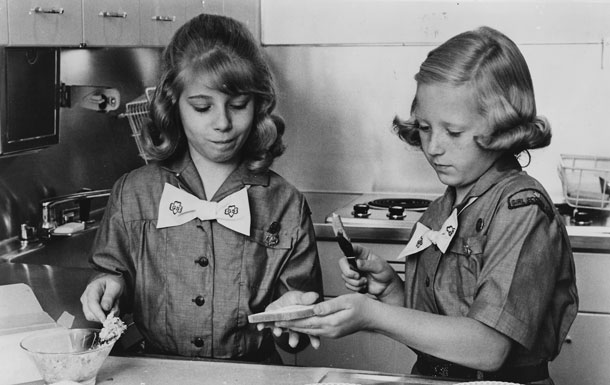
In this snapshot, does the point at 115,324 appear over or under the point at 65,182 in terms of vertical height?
under

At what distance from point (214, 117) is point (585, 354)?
157cm

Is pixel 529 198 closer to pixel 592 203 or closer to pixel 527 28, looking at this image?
pixel 592 203

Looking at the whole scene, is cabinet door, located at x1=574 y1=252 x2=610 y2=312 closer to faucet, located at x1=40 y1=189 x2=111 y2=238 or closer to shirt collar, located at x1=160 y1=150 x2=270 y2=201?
shirt collar, located at x1=160 y1=150 x2=270 y2=201

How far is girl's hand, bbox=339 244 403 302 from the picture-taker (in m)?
1.64

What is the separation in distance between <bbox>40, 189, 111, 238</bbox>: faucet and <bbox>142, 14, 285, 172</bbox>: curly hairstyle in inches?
31.5

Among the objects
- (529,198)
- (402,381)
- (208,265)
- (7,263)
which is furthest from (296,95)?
(402,381)

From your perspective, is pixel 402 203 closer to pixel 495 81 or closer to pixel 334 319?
pixel 495 81

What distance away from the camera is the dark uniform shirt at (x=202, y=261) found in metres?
1.64

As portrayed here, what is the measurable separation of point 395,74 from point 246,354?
1816mm

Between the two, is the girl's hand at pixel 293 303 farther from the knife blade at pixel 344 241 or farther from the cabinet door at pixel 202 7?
the cabinet door at pixel 202 7

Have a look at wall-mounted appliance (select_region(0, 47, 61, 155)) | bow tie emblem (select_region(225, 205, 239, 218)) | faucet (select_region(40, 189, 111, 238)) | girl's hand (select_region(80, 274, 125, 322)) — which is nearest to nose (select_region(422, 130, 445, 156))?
bow tie emblem (select_region(225, 205, 239, 218))

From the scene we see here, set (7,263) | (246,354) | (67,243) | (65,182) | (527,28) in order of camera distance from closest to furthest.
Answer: (246,354) → (7,263) → (67,243) → (65,182) → (527,28)

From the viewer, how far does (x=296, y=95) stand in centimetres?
329

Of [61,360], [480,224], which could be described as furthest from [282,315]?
[480,224]
